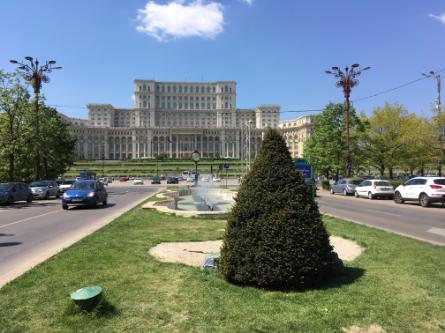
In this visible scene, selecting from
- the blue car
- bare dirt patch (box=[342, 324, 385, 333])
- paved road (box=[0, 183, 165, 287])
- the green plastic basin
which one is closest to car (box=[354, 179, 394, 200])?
the blue car

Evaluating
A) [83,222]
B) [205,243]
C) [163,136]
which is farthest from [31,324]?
[163,136]

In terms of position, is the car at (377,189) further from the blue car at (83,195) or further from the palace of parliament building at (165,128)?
the palace of parliament building at (165,128)

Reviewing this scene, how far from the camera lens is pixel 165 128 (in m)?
184

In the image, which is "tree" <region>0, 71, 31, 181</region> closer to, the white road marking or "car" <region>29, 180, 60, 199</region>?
"car" <region>29, 180, 60, 199</region>

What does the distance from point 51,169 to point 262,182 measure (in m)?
46.3

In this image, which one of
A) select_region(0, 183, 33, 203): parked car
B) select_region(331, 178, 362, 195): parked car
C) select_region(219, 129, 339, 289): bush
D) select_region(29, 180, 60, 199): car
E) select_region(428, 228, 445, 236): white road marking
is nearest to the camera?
select_region(219, 129, 339, 289): bush

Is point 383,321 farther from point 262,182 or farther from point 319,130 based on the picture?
point 319,130

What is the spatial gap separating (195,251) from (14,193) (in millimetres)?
22115

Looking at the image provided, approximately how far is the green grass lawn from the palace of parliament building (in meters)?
163

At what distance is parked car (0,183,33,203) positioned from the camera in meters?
25.4

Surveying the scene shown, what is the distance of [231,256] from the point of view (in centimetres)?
561

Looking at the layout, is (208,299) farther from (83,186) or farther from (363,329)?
(83,186)

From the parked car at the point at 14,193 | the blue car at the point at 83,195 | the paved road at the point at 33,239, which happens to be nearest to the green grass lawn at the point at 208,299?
the paved road at the point at 33,239

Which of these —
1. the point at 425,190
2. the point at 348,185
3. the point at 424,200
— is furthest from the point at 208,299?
the point at 348,185
